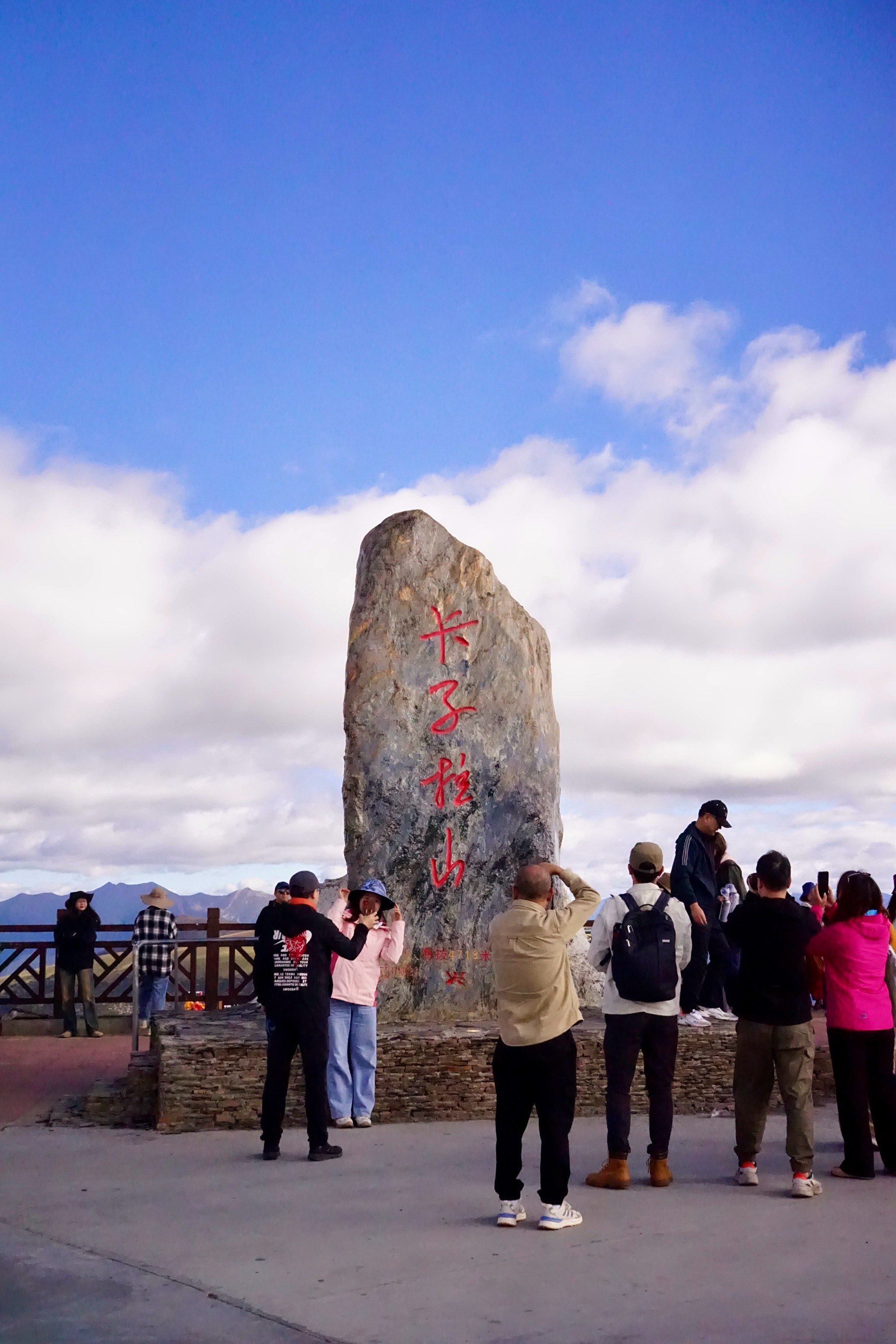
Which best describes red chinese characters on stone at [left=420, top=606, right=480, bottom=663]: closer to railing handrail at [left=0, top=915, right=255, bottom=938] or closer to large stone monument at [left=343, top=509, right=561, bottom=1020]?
large stone monument at [left=343, top=509, right=561, bottom=1020]

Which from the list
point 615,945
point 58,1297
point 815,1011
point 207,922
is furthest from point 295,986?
point 815,1011

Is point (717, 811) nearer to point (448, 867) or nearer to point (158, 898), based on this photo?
point (448, 867)

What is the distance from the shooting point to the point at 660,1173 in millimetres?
6312

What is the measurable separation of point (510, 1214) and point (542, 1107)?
0.50 metres

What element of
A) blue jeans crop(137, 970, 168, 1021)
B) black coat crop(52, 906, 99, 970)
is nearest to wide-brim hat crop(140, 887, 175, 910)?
blue jeans crop(137, 970, 168, 1021)

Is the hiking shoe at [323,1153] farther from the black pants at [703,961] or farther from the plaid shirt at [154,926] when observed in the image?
the plaid shirt at [154,926]

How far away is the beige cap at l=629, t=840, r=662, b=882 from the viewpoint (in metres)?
6.44

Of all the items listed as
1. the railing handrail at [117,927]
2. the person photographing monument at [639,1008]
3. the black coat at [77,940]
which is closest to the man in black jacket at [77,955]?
the black coat at [77,940]

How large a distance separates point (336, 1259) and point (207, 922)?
11.2 metres

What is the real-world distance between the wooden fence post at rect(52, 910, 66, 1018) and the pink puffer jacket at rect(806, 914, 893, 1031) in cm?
1042

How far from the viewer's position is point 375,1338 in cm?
413

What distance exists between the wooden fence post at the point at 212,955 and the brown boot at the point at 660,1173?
393 inches

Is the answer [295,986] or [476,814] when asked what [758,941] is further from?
[476,814]

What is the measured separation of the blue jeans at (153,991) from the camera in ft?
41.8
